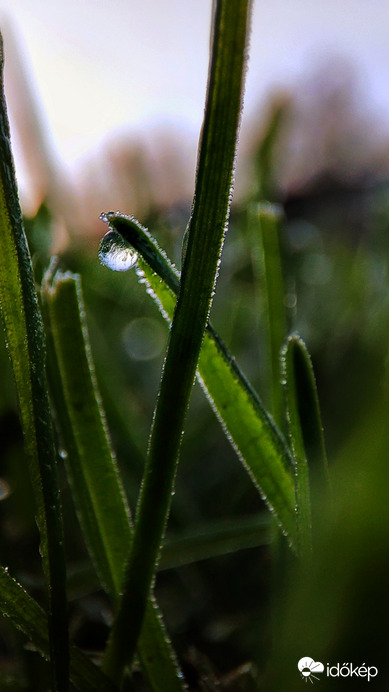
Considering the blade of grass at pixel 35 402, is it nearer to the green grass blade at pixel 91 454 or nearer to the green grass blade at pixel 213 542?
the green grass blade at pixel 91 454

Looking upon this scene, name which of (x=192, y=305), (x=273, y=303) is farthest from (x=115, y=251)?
(x=273, y=303)

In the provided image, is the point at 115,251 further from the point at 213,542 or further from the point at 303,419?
the point at 213,542

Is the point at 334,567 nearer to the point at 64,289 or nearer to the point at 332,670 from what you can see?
the point at 332,670

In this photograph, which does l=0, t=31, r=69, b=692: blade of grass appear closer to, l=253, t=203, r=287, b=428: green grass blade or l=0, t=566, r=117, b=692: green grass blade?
l=0, t=566, r=117, b=692: green grass blade

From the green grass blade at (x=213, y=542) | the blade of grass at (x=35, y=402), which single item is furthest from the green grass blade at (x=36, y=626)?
Result: the green grass blade at (x=213, y=542)

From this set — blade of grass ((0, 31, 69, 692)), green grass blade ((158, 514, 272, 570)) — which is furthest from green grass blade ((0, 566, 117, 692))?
green grass blade ((158, 514, 272, 570))

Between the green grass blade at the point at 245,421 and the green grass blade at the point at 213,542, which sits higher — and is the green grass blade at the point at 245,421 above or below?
above
